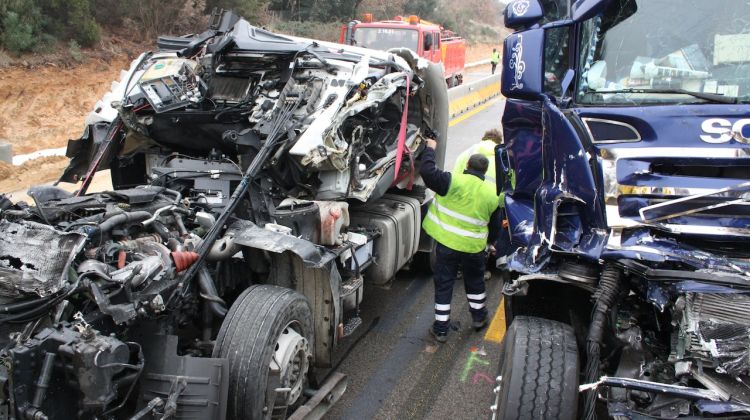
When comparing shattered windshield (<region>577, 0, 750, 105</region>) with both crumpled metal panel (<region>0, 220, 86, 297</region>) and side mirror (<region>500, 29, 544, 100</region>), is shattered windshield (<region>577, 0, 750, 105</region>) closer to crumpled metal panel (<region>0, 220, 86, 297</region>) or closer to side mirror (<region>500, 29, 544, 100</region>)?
side mirror (<region>500, 29, 544, 100</region>)

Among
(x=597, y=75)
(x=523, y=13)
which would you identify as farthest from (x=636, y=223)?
(x=523, y=13)

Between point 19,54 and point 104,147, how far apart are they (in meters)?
11.7

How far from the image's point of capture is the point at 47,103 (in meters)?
13.4

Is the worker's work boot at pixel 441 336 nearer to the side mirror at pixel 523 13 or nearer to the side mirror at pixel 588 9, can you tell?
the side mirror at pixel 523 13

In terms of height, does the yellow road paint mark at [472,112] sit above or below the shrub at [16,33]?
below

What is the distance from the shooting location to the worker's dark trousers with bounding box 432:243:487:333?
505 cm

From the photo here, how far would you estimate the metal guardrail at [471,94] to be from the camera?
54.1ft

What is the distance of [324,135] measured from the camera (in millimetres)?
4387

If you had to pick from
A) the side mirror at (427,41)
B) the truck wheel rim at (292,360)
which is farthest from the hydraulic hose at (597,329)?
the side mirror at (427,41)

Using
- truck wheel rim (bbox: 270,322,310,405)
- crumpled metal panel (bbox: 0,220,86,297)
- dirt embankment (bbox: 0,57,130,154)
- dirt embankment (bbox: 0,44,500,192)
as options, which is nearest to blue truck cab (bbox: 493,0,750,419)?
truck wheel rim (bbox: 270,322,310,405)

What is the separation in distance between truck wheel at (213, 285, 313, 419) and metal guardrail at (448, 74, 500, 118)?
12.1 meters

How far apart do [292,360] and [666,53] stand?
2.78m

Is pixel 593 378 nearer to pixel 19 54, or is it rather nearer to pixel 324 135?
pixel 324 135

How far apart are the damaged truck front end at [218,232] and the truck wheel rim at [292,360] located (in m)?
0.01
